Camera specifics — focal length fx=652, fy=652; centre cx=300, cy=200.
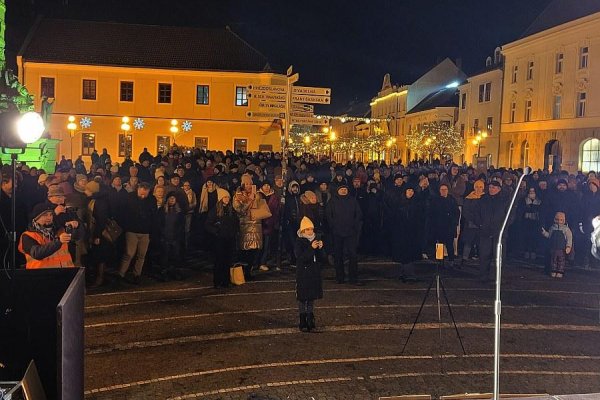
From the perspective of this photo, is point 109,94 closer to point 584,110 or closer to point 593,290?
point 584,110

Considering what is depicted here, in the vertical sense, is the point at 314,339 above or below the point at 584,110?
below

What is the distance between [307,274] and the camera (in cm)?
885

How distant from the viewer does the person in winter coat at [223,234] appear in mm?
11330

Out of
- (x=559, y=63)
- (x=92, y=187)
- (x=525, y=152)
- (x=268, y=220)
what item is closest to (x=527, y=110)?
(x=525, y=152)

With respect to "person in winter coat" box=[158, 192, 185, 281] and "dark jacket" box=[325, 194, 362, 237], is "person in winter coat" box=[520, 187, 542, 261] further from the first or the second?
"person in winter coat" box=[158, 192, 185, 281]

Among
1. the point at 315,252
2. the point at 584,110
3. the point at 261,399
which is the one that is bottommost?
the point at 261,399

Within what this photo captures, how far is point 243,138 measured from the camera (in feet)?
160

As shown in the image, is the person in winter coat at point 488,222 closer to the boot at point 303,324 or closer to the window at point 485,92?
the boot at point 303,324

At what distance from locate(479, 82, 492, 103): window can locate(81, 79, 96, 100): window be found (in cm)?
3024

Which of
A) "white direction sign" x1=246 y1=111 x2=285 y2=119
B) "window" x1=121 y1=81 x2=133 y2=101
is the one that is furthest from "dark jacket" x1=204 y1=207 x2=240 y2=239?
"window" x1=121 y1=81 x2=133 y2=101

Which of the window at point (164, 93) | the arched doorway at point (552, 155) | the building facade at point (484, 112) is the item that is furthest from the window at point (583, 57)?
the window at point (164, 93)

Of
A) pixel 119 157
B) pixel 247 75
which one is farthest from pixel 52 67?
pixel 247 75

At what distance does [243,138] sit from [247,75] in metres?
4.63

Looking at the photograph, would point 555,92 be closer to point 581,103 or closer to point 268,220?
point 581,103
